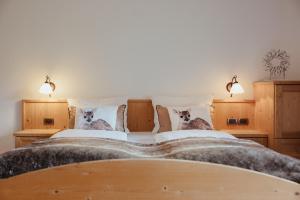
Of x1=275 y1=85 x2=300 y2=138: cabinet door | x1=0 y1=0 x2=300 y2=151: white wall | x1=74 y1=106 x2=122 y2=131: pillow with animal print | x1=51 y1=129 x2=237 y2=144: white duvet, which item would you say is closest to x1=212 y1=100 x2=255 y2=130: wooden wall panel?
x1=0 y1=0 x2=300 y2=151: white wall

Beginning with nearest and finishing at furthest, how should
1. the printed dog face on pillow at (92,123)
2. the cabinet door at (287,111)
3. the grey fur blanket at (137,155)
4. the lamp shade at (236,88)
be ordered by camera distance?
the grey fur blanket at (137,155)
the printed dog face on pillow at (92,123)
the cabinet door at (287,111)
the lamp shade at (236,88)

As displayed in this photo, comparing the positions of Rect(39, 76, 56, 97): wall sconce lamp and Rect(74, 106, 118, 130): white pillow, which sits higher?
Rect(39, 76, 56, 97): wall sconce lamp

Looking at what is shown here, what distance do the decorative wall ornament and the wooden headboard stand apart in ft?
1.36

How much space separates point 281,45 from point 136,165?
116 inches

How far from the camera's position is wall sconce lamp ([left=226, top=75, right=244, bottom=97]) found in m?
3.85

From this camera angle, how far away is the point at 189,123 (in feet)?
11.2

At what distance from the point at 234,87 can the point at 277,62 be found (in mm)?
598

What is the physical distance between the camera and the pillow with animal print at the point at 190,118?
11.1 ft

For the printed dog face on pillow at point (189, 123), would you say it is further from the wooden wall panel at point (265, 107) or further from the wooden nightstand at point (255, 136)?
the wooden wall panel at point (265, 107)

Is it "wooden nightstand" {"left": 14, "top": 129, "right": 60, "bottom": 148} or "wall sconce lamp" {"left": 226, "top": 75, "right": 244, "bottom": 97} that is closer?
"wooden nightstand" {"left": 14, "top": 129, "right": 60, "bottom": 148}

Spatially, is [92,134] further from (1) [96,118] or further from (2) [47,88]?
(2) [47,88]

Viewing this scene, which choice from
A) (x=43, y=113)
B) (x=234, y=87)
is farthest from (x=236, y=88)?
(x=43, y=113)

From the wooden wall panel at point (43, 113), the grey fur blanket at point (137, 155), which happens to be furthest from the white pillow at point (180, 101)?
the grey fur blanket at point (137, 155)

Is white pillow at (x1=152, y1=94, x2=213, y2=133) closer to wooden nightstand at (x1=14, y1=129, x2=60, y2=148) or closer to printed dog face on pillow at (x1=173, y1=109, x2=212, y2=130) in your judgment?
printed dog face on pillow at (x1=173, y1=109, x2=212, y2=130)
